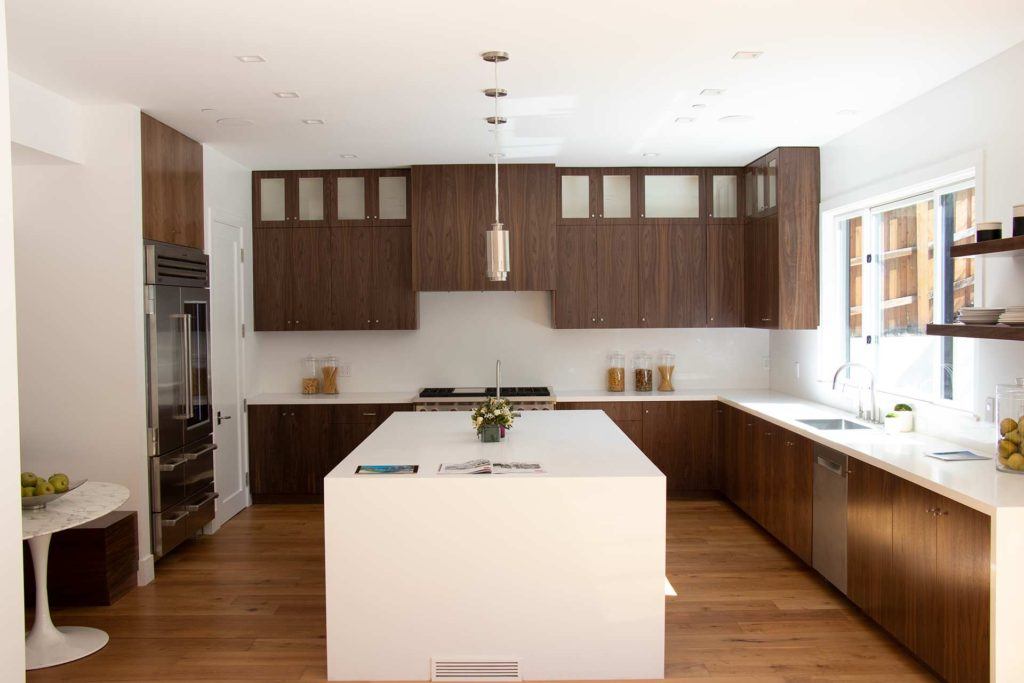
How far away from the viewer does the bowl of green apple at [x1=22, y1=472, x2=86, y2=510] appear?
3549 millimetres

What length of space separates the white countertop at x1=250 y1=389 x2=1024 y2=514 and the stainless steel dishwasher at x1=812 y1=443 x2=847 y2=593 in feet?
0.35

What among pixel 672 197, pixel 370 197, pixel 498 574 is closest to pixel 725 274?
pixel 672 197

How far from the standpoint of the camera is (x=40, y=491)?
358 cm

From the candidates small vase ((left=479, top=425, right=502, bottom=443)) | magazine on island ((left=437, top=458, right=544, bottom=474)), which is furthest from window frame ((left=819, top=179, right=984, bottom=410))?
small vase ((left=479, top=425, right=502, bottom=443))

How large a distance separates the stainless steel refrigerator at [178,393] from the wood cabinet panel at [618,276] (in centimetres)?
301

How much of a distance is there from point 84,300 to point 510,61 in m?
2.74

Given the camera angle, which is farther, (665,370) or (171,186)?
(665,370)

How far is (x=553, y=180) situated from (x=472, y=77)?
2.46 metres

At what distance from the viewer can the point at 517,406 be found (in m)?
6.31

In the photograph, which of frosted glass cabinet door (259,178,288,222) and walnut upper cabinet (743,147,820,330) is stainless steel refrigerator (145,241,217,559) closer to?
frosted glass cabinet door (259,178,288,222)

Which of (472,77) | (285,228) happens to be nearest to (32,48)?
(472,77)

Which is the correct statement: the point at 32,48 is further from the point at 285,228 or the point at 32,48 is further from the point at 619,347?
the point at 619,347

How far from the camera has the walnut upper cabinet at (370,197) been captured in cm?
646

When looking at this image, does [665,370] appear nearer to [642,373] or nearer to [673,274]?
[642,373]
